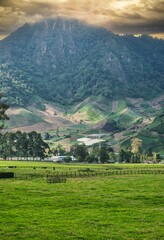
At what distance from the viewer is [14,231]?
154 ft

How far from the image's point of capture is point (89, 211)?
58906mm

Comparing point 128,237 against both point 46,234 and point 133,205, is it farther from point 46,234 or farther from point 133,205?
point 133,205

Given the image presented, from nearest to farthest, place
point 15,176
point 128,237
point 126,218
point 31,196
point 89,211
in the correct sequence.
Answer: point 128,237, point 126,218, point 89,211, point 31,196, point 15,176

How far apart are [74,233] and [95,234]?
7.43ft

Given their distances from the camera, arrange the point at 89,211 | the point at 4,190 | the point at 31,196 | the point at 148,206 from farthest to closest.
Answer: the point at 4,190 < the point at 31,196 < the point at 148,206 < the point at 89,211

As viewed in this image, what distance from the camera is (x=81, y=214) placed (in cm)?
5672

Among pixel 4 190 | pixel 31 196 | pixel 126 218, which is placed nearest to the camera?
pixel 126 218

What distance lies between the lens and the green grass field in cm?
4612

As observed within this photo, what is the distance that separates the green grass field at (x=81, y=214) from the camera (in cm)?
4612

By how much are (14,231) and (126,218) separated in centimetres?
1484

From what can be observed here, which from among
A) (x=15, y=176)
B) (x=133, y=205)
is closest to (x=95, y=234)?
(x=133, y=205)

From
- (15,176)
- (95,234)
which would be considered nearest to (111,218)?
(95,234)

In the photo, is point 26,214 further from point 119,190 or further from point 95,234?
point 119,190

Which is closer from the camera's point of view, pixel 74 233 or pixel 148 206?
pixel 74 233
